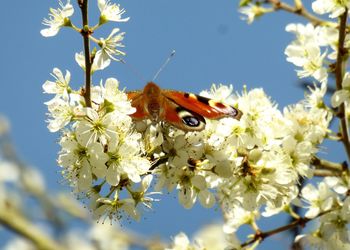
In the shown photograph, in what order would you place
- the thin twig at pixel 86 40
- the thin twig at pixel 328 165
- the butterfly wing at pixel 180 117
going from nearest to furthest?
the thin twig at pixel 86 40 < the butterfly wing at pixel 180 117 < the thin twig at pixel 328 165

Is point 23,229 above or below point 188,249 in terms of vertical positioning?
above

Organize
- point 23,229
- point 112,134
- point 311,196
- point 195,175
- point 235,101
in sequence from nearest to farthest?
1. point 112,134
2. point 195,175
3. point 235,101
4. point 311,196
5. point 23,229

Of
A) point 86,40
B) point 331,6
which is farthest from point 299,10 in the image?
point 86,40

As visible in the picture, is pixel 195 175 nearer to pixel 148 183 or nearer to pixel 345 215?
pixel 148 183

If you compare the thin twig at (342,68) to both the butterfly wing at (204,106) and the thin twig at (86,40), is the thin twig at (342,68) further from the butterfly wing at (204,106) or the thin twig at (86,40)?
the thin twig at (86,40)

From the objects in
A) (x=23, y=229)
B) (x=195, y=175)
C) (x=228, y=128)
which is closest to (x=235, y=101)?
(x=228, y=128)

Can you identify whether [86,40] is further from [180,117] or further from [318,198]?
[318,198]

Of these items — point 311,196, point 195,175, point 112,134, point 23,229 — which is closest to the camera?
point 112,134

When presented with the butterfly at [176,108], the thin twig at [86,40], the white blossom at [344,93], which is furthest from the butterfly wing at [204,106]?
the white blossom at [344,93]
